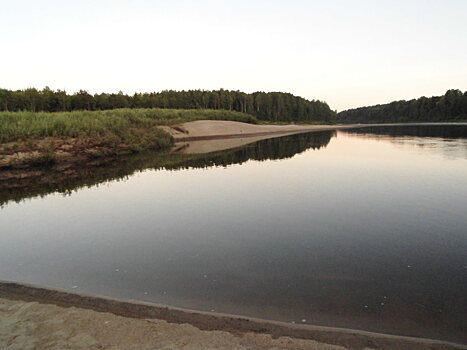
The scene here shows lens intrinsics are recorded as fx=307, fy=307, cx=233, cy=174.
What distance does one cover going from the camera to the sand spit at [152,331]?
4.19 m

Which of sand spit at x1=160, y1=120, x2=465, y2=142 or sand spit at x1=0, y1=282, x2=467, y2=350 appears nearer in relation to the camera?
sand spit at x1=0, y1=282, x2=467, y2=350

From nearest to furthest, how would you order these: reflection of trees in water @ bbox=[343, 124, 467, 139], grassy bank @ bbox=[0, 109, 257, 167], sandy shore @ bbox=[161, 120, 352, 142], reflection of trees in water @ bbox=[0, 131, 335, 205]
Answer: reflection of trees in water @ bbox=[0, 131, 335, 205] < grassy bank @ bbox=[0, 109, 257, 167] < sandy shore @ bbox=[161, 120, 352, 142] < reflection of trees in water @ bbox=[343, 124, 467, 139]

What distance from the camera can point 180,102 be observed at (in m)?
110

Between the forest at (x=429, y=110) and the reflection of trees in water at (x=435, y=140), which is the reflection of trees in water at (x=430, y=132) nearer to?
the reflection of trees in water at (x=435, y=140)

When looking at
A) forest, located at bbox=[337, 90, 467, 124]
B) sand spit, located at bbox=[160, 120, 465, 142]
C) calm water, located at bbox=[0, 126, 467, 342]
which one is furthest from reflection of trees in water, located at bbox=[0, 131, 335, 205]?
forest, located at bbox=[337, 90, 467, 124]

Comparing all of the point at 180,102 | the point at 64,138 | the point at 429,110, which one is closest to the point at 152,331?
the point at 64,138

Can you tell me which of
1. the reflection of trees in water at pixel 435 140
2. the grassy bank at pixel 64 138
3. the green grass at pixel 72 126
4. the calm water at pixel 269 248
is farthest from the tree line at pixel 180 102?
the reflection of trees in water at pixel 435 140

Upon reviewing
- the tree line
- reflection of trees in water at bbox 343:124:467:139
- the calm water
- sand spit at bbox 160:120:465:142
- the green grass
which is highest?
the tree line

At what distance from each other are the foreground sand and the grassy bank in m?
21.3

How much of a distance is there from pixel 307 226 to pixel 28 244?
8172mm

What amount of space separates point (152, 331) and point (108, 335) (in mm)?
612

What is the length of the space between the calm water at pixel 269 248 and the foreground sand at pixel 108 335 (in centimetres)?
87

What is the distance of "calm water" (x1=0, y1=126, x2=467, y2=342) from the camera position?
5.46 m

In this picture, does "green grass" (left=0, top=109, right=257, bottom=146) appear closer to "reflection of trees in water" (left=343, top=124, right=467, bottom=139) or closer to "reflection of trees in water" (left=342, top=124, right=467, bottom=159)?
"reflection of trees in water" (left=342, top=124, right=467, bottom=159)
